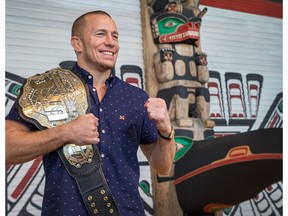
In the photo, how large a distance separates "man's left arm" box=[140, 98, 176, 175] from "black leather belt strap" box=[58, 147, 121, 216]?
0.25m

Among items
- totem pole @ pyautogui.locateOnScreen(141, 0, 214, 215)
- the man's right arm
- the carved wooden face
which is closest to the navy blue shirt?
the man's right arm

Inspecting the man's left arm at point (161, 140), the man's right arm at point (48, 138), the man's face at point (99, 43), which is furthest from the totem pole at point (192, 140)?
the man's right arm at point (48, 138)

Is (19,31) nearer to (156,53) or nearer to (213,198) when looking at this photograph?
(156,53)

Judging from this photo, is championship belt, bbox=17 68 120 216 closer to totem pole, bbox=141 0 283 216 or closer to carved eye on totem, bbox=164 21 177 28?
totem pole, bbox=141 0 283 216

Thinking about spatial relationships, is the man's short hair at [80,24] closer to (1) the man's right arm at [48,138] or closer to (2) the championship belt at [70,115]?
(2) the championship belt at [70,115]

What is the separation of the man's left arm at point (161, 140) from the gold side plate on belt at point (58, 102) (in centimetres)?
24

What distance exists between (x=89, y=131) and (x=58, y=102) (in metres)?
0.24

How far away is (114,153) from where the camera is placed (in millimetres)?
1398

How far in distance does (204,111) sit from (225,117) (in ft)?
4.28

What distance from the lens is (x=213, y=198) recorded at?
2.82m

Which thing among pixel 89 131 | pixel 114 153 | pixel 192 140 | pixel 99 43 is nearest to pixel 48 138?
pixel 89 131

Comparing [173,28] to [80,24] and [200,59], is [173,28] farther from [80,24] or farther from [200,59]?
[80,24]

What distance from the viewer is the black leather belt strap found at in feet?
4.39

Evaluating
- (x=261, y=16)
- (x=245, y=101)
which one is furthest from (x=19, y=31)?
(x=261, y=16)
